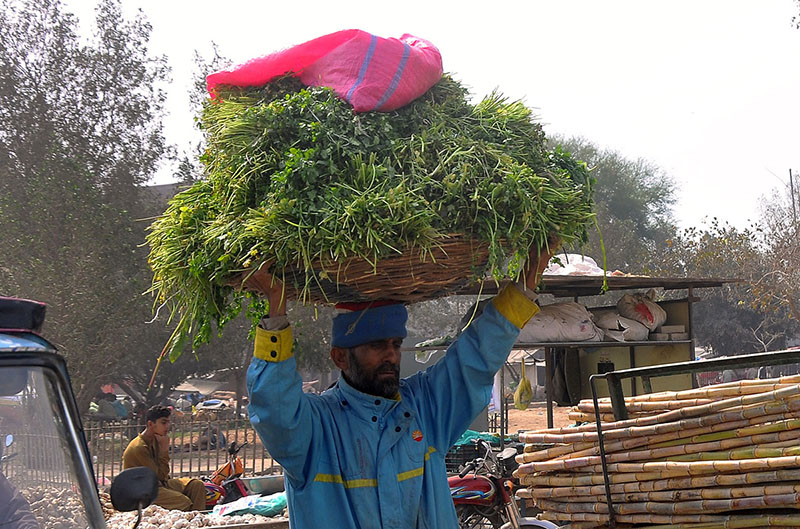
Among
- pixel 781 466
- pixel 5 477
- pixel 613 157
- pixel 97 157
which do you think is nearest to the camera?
pixel 781 466

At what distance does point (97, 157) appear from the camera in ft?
50.3

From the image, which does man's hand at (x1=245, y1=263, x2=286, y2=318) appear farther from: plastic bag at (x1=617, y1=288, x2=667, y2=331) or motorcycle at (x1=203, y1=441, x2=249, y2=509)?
motorcycle at (x1=203, y1=441, x2=249, y2=509)

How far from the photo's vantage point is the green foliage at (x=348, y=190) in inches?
95.7

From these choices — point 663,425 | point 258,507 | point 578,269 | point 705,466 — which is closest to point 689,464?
point 705,466

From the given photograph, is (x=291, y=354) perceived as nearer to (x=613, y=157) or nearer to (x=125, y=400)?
(x=125, y=400)

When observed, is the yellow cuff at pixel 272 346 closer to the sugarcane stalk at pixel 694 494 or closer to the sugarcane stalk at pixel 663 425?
the sugarcane stalk at pixel 663 425

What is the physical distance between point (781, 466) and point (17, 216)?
1395cm

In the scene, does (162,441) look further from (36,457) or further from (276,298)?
(276,298)

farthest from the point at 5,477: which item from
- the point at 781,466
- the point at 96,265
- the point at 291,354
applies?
the point at 96,265

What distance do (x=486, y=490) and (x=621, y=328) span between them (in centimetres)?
213

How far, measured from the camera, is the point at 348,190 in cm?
250

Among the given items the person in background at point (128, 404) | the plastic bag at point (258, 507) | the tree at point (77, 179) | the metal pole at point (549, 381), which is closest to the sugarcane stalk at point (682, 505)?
the plastic bag at point (258, 507)

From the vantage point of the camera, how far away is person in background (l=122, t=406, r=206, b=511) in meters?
9.14

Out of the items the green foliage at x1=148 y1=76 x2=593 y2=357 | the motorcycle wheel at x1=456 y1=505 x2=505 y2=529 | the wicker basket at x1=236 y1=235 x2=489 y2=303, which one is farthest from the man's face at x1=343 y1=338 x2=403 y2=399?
the motorcycle wheel at x1=456 y1=505 x2=505 y2=529
